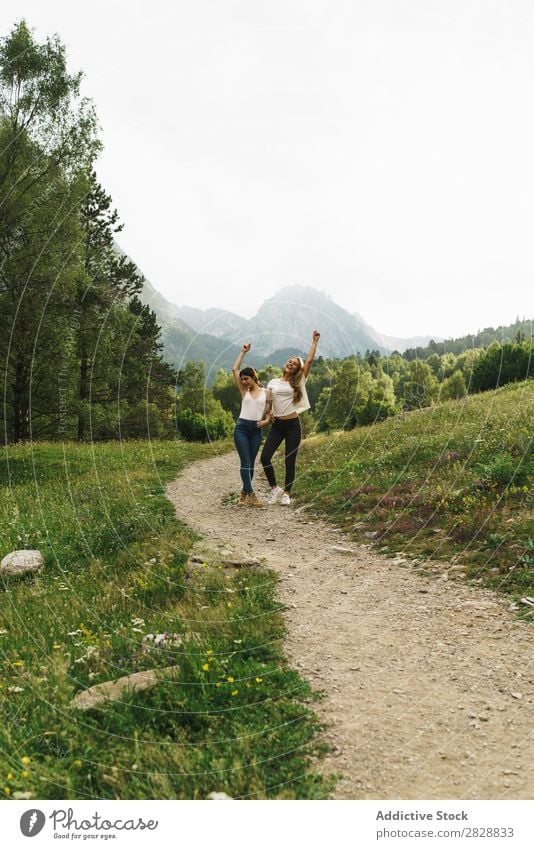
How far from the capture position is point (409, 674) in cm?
625

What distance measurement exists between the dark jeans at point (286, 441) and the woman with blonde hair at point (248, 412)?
308mm

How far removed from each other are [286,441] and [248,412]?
1.16 meters

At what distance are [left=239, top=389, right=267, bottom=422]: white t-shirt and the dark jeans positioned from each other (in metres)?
0.45

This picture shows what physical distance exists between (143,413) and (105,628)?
36130mm

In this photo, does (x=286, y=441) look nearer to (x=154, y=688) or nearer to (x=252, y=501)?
(x=252, y=501)

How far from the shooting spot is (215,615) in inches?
297

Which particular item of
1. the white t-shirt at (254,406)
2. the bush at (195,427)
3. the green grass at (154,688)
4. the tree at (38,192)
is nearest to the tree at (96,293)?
the tree at (38,192)

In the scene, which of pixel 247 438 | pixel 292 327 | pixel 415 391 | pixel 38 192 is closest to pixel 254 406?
pixel 247 438

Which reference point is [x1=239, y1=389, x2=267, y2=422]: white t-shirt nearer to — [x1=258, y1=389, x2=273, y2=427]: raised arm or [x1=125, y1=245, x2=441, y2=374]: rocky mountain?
[x1=258, y1=389, x2=273, y2=427]: raised arm

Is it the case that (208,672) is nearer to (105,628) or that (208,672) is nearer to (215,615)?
(215,615)

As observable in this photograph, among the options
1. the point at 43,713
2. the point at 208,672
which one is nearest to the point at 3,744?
the point at 43,713

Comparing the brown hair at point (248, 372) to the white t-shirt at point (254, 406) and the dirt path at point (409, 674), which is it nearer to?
the white t-shirt at point (254, 406)

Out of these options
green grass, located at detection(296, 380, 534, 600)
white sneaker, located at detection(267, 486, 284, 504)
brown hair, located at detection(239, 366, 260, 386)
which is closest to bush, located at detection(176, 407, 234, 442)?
green grass, located at detection(296, 380, 534, 600)

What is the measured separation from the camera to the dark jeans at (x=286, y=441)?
1351 cm
